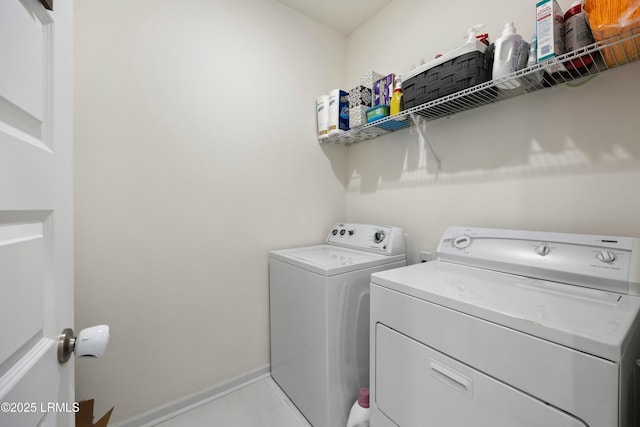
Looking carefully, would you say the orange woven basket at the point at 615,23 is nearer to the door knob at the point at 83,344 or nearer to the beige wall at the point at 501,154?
the beige wall at the point at 501,154

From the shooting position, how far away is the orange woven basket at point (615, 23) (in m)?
0.79

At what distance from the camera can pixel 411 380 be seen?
97cm

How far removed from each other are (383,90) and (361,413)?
1793mm

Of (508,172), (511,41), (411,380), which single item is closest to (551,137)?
(508,172)

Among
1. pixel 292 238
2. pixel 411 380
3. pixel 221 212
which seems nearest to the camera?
pixel 411 380

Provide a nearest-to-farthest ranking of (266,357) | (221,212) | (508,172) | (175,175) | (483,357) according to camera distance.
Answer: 1. (483,357)
2. (508,172)
3. (175,175)
4. (221,212)
5. (266,357)

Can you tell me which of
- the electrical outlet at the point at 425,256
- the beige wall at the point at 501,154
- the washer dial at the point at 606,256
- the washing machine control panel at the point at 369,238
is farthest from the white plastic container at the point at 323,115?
the washer dial at the point at 606,256

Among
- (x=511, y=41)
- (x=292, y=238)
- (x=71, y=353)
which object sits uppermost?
(x=511, y=41)

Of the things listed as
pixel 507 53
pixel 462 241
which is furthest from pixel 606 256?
pixel 507 53

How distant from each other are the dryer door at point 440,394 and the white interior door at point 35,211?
3.25 feet

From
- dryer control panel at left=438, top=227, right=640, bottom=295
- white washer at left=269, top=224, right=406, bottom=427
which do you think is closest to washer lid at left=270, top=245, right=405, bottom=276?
white washer at left=269, top=224, right=406, bottom=427

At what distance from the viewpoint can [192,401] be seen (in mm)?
1571

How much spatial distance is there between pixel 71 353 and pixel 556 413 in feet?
3.88

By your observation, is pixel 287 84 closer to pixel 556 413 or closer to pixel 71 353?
pixel 71 353
